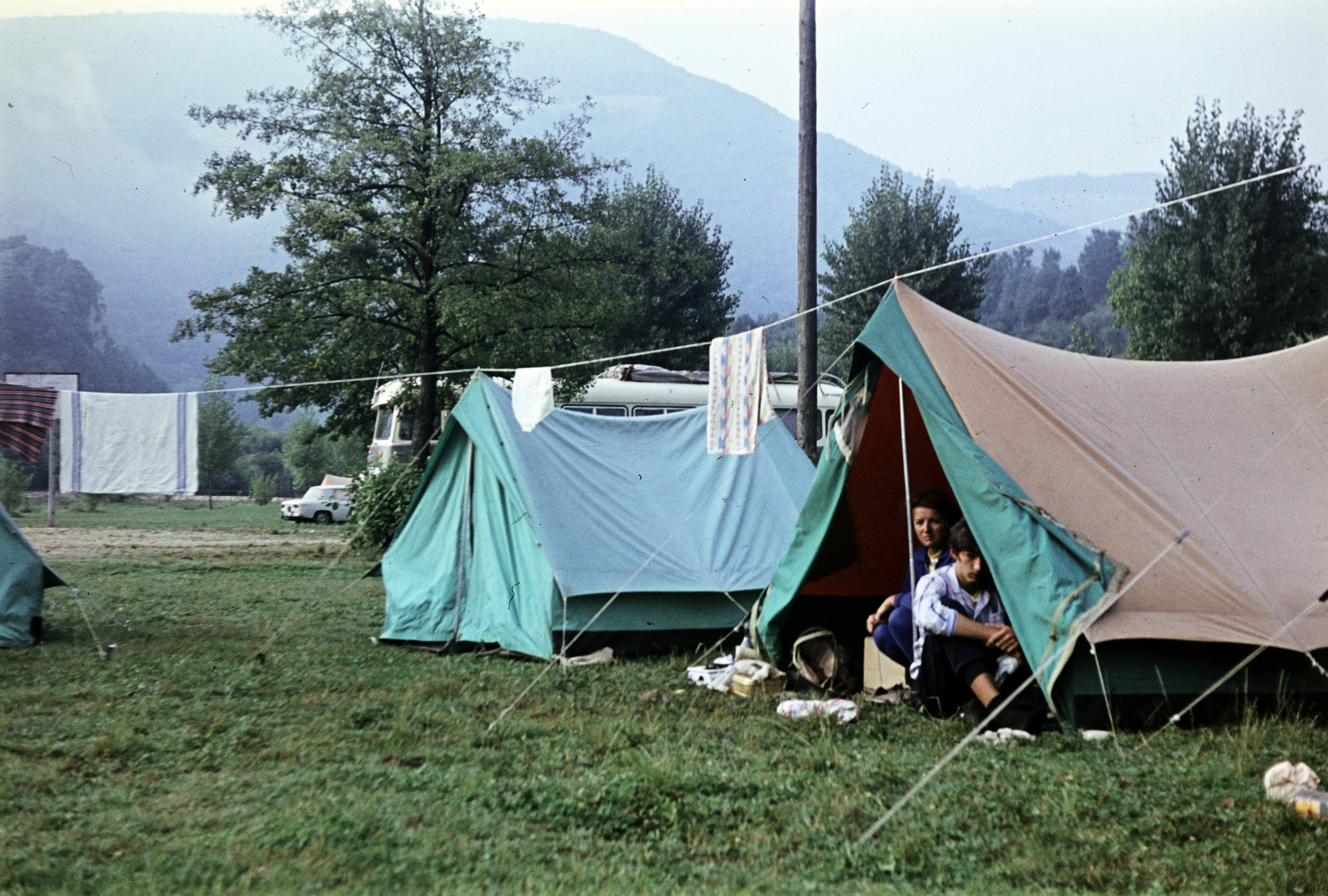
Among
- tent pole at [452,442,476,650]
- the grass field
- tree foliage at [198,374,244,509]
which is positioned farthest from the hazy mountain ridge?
the grass field

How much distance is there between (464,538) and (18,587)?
3137 mm

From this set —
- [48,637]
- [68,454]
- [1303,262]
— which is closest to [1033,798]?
[48,637]

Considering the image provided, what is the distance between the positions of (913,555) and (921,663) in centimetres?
68

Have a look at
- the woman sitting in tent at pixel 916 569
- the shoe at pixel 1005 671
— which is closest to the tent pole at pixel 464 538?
the woman sitting in tent at pixel 916 569

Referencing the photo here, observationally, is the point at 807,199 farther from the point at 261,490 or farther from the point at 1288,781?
the point at 261,490

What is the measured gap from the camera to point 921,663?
5367 mm

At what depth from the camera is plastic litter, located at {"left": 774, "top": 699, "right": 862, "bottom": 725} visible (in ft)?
16.9

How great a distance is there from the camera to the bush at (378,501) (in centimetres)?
1496

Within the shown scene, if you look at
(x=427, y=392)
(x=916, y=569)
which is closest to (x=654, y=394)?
(x=427, y=392)

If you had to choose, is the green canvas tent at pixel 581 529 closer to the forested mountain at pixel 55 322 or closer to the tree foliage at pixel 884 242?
the tree foliage at pixel 884 242

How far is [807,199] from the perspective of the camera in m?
9.77

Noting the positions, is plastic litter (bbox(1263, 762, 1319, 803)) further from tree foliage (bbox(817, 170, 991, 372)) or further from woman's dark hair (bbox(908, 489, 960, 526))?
tree foliage (bbox(817, 170, 991, 372))

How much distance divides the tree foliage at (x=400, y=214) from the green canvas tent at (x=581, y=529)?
7924mm

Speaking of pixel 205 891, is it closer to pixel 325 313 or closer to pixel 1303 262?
pixel 325 313
